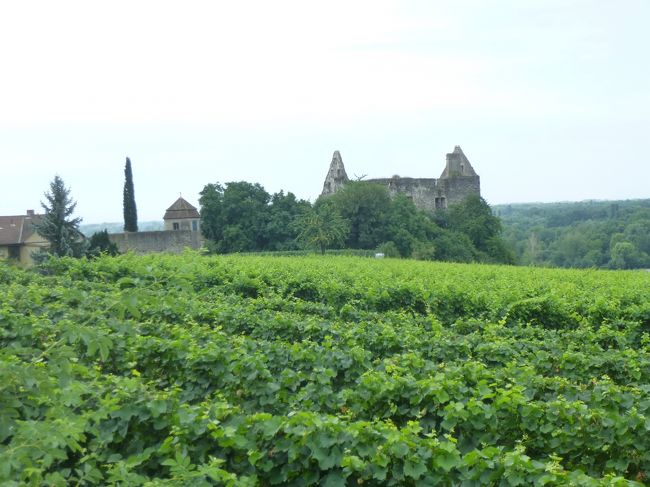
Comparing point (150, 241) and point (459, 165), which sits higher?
point (459, 165)

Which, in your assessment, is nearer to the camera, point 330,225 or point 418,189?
point 330,225

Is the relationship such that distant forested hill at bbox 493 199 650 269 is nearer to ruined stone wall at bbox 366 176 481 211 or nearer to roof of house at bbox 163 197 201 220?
ruined stone wall at bbox 366 176 481 211

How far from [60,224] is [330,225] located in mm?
17150

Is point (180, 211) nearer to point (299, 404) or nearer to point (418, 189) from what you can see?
point (418, 189)

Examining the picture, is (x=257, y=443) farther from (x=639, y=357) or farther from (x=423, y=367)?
(x=639, y=357)

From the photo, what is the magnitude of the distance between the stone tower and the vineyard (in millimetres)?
51674

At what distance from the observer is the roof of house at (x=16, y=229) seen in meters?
55.4

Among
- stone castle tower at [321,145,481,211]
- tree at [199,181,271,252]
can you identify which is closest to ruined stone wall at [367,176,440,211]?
stone castle tower at [321,145,481,211]

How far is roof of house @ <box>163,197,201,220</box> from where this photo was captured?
5666cm

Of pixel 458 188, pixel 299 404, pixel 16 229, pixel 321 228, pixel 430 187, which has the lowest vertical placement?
pixel 299 404

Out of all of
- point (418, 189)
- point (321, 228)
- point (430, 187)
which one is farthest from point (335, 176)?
point (321, 228)

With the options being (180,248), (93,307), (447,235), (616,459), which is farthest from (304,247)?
(616,459)

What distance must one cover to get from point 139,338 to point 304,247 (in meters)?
Answer: 40.5

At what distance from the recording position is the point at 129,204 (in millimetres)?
51156
